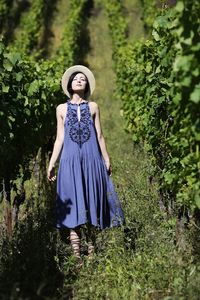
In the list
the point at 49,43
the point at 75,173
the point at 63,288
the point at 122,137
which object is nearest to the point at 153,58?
the point at 75,173

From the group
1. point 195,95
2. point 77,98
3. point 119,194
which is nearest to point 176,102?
point 195,95

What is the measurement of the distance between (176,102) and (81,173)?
54.9 inches

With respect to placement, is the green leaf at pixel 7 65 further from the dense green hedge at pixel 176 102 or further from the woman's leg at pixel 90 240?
the woman's leg at pixel 90 240

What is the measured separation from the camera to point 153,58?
4848mm

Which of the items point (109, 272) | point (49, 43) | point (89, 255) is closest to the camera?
point (109, 272)

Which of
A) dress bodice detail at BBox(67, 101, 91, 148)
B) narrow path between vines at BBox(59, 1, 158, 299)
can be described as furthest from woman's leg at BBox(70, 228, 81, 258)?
dress bodice detail at BBox(67, 101, 91, 148)

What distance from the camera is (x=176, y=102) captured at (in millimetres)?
3279

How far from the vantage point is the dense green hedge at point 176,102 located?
2.91 meters

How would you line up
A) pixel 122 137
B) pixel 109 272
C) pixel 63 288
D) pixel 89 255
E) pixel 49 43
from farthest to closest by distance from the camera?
1. pixel 49 43
2. pixel 122 137
3. pixel 89 255
4. pixel 109 272
5. pixel 63 288

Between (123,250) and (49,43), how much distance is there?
1723 centimetres

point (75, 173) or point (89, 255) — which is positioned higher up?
point (75, 173)

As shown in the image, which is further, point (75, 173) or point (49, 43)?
point (49, 43)

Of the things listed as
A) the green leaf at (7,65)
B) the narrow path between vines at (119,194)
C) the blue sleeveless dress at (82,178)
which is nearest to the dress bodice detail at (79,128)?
the blue sleeveless dress at (82,178)

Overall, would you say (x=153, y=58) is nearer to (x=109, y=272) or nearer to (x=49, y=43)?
(x=109, y=272)
